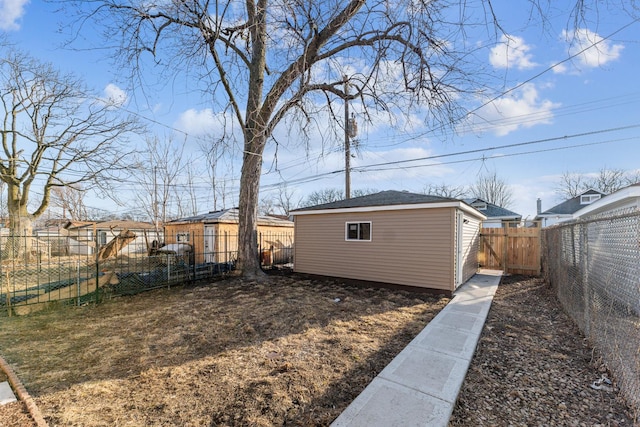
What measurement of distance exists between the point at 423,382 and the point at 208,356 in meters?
2.62

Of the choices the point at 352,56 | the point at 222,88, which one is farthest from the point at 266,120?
the point at 352,56

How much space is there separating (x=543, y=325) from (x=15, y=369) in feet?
25.0

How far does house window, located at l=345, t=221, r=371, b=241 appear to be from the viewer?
8.30 m

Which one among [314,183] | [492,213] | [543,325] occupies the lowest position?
[543,325]

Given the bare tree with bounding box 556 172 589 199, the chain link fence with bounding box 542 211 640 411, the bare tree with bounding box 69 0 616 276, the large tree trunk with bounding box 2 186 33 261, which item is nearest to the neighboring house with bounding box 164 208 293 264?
the large tree trunk with bounding box 2 186 33 261

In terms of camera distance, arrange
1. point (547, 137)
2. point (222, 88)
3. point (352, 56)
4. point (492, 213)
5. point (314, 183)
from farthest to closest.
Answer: point (492, 213) → point (314, 183) → point (547, 137) → point (222, 88) → point (352, 56)

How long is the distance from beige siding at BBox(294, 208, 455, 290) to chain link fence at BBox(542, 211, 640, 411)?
243cm

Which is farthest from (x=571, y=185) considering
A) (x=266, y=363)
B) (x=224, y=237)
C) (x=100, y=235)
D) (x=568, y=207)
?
(x=100, y=235)

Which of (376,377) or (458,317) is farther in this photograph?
(458,317)

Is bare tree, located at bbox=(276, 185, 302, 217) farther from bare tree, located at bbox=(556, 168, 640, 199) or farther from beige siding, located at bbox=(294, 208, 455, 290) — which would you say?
bare tree, located at bbox=(556, 168, 640, 199)

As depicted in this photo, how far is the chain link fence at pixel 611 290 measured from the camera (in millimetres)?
2723

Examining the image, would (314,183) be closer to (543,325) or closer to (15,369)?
(543,325)

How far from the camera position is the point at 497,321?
5074mm

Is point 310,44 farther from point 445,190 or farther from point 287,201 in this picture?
point 287,201
